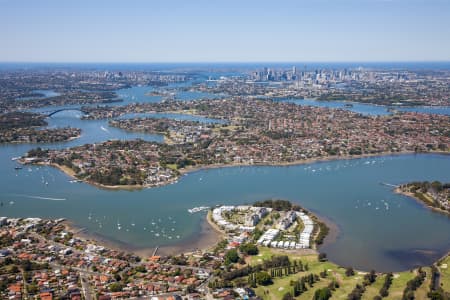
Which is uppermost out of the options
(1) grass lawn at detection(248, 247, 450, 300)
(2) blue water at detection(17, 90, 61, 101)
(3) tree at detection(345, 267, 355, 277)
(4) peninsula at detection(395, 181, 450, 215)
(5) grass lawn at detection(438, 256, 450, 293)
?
(2) blue water at detection(17, 90, 61, 101)

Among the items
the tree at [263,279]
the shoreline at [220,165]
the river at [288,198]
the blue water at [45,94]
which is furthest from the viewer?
the blue water at [45,94]

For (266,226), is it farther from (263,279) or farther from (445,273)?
(445,273)

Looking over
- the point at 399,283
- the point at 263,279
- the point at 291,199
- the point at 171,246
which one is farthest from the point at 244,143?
the point at 399,283

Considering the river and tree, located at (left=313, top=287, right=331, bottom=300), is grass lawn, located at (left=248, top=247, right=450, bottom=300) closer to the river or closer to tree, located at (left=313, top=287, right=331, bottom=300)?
tree, located at (left=313, top=287, right=331, bottom=300)

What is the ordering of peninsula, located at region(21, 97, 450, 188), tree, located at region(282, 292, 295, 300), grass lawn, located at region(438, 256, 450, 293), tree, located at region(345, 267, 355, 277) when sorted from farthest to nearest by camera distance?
peninsula, located at region(21, 97, 450, 188)
tree, located at region(345, 267, 355, 277)
grass lawn, located at region(438, 256, 450, 293)
tree, located at region(282, 292, 295, 300)

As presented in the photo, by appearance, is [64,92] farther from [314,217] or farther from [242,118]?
[314,217]

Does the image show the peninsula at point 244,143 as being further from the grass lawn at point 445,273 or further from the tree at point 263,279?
the grass lawn at point 445,273

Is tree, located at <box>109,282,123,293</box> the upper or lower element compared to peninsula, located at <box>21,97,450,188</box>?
lower

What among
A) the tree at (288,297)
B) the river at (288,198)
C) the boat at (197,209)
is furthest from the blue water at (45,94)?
the tree at (288,297)

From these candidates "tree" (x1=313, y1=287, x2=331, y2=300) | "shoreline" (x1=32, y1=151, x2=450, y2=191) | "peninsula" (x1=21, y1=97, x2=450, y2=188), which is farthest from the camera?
"peninsula" (x1=21, y1=97, x2=450, y2=188)

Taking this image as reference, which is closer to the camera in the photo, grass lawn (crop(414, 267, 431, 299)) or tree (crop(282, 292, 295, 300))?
tree (crop(282, 292, 295, 300))

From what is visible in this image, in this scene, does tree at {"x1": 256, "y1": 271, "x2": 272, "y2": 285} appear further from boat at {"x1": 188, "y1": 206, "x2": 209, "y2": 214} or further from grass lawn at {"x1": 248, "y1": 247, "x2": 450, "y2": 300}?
boat at {"x1": 188, "y1": 206, "x2": 209, "y2": 214}

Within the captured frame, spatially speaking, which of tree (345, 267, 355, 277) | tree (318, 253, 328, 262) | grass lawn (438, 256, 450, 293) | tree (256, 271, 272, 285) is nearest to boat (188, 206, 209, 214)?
tree (318, 253, 328, 262)
